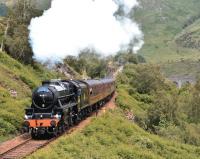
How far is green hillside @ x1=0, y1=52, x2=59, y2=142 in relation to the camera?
1465 inches

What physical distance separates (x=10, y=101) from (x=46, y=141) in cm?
1033

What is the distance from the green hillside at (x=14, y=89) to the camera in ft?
122

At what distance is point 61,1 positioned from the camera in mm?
49625

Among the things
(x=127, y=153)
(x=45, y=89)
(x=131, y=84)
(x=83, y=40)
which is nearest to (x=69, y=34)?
(x=83, y=40)

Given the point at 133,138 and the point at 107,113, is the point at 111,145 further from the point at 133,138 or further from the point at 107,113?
the point at 107,113

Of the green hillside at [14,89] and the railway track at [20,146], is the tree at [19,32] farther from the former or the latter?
the railway track at [20,146]

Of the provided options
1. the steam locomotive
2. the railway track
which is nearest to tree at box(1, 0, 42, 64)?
the steam locomotive

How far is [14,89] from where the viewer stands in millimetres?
50219

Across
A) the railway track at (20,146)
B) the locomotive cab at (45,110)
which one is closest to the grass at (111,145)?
the railway track at (20,146)

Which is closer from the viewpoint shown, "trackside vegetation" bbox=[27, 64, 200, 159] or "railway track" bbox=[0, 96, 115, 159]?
"railway track" bbox=[0, 96, 115, 159]

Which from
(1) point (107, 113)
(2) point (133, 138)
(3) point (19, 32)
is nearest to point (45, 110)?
(2) point (133, 138)

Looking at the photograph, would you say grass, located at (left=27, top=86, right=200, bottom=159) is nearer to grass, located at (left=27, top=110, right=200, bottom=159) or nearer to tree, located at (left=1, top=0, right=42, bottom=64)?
grass, located at (left=27, top=110, right=200, bottom=159)

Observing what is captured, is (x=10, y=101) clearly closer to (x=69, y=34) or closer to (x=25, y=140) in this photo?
(x=25, y=140)

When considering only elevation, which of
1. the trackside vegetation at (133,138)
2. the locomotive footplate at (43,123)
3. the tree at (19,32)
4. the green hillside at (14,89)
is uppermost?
the tree at (19,32)
